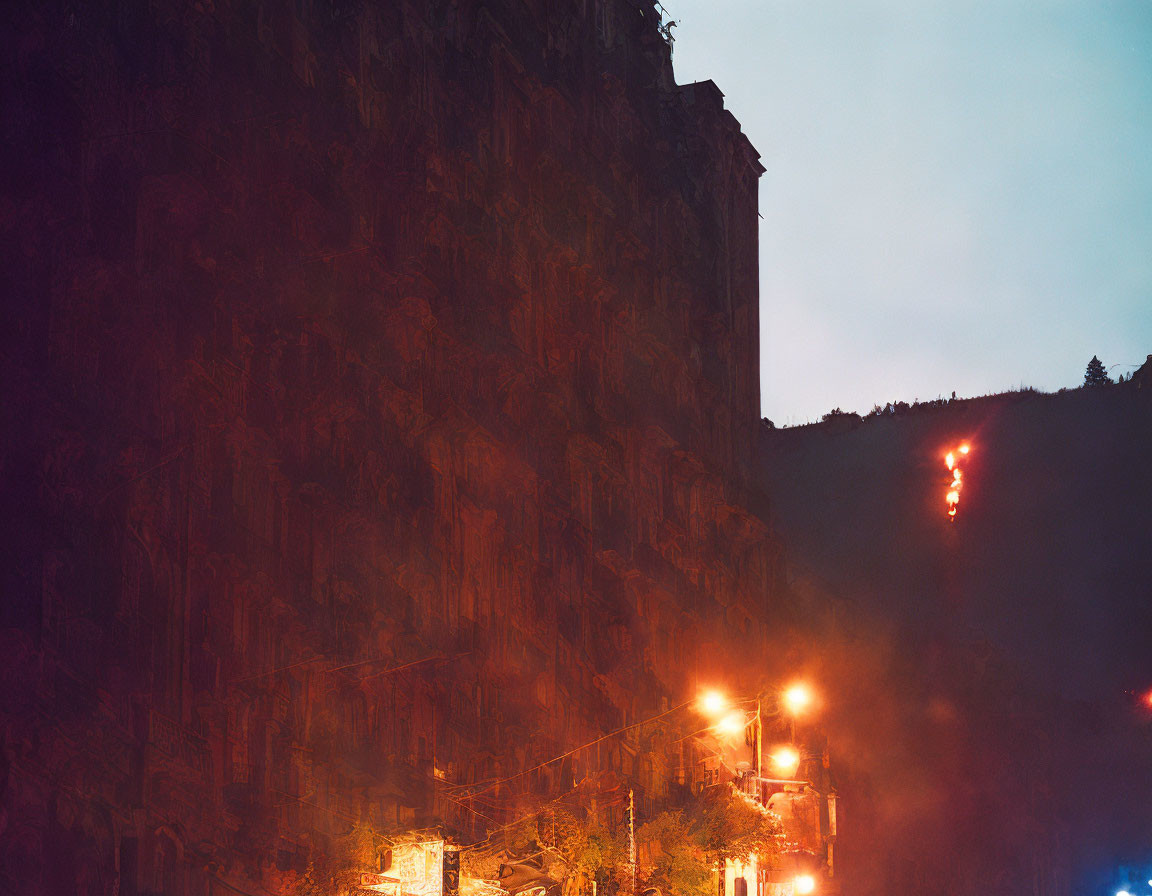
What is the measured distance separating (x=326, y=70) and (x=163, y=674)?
1114cm

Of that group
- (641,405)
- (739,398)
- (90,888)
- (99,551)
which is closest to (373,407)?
(99,551)

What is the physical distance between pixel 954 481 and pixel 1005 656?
19.5ft

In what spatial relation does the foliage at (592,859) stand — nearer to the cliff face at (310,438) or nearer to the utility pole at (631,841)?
the utility pole at (631,841)

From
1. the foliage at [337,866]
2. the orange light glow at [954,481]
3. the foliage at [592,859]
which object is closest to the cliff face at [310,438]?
the foliage at [337,866]

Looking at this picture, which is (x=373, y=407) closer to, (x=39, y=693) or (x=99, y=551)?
(x=99, y=551)

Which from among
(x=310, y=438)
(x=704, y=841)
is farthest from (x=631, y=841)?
(x=310, y=438)

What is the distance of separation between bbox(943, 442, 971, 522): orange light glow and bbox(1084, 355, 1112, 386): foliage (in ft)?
15.2

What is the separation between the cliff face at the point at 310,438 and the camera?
16.2 metres

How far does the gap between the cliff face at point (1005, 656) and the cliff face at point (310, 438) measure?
11.8 metres

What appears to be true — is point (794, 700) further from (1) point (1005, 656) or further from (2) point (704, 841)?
(1) point (1005, 656)

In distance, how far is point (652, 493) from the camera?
1228 inches

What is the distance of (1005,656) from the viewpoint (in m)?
39.1

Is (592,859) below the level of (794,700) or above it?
below

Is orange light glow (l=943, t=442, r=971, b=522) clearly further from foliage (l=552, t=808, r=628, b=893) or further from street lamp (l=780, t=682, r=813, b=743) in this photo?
foliage (l=552, t=808, r=628, b=893)
